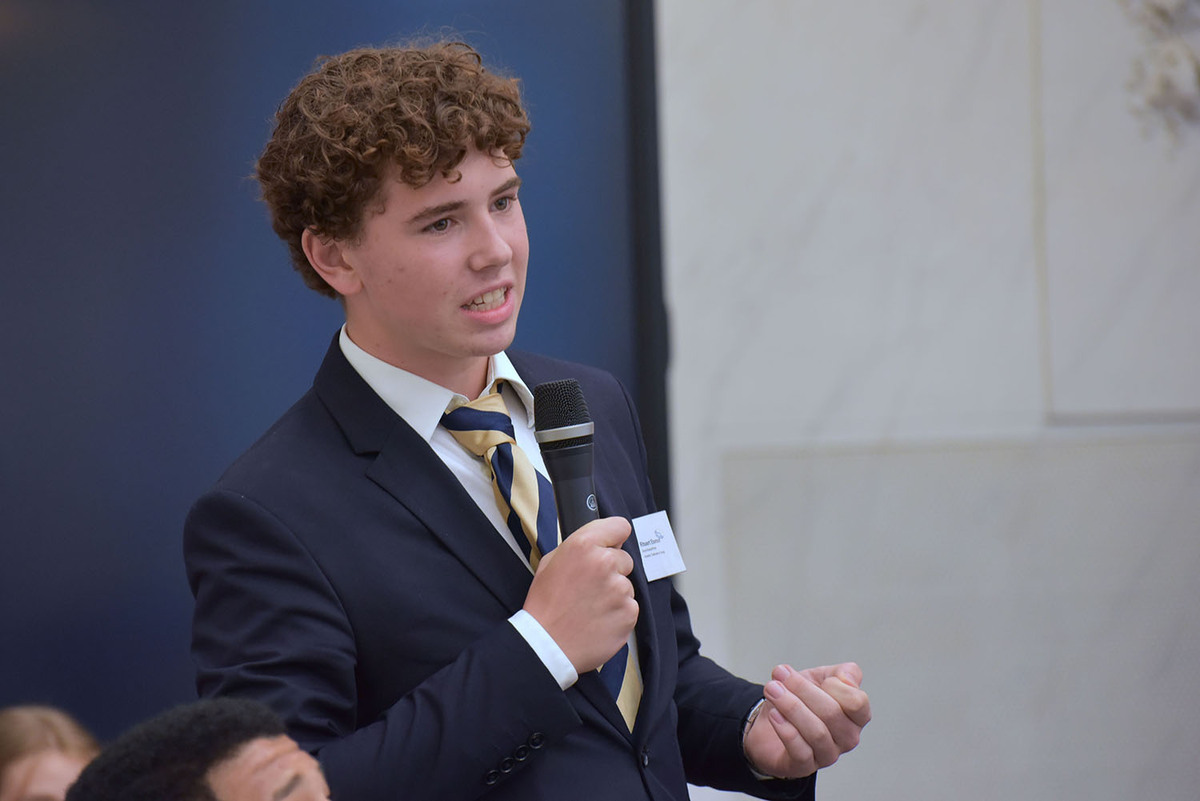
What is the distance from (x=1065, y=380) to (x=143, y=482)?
8.14ft

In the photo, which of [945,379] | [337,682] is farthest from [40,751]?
[945,379]

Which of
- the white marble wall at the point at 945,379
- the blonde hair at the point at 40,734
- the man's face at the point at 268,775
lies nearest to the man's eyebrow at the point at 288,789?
the man's face at the point at 268,775

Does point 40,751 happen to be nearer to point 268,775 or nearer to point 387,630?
point 387,630

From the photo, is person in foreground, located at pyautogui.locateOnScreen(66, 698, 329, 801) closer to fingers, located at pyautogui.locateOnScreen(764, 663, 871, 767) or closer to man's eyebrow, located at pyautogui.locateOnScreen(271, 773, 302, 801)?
man's eyebrow, located at pyautogui.locateOnScreen(271, 773, 302, 801)

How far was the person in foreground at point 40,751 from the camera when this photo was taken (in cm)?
174

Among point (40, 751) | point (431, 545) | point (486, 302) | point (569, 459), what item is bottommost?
point (40, 751)

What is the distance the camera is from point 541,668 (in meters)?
1.38

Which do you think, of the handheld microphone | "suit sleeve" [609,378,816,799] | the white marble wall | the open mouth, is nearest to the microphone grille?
the handheld microphone

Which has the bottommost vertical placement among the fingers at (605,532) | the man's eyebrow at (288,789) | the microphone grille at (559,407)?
the man's eyebrow at (288,789)

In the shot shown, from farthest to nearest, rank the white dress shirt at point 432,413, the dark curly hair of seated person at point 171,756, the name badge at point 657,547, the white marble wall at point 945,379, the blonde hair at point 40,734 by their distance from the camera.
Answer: the white marble wall at point 945,379, the blonde hair at point 40,734, the name badge at point 657,547, the white dress shirt at point 432,413, the dark curly hair of seated person at point 171,756

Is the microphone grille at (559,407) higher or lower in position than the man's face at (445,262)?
lower

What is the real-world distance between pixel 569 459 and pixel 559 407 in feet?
0.25

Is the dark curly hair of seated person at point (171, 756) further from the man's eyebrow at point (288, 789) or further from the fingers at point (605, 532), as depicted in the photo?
the fingers at point (605, 532)

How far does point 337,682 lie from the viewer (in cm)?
140
